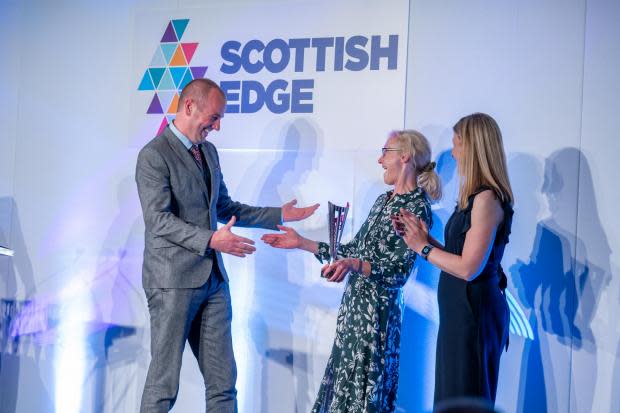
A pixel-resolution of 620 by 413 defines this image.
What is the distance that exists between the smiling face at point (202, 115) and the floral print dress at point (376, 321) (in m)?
1.06

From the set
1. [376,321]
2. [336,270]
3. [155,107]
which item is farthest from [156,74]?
[376,321]

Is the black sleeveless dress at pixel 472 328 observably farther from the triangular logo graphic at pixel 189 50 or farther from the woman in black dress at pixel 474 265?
the triangular logo graphic at pixel 189 50

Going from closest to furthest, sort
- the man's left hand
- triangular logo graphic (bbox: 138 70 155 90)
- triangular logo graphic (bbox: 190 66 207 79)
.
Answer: the man's left hand, triangular logo graphic (bbox: 190 66 207 79), triangular logo graphic (bbox: 138 70 155 90)

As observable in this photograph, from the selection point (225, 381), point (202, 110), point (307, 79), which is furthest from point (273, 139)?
point (225, 381)

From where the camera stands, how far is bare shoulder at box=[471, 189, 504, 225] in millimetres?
3525

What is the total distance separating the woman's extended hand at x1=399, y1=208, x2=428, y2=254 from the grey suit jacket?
99 cm

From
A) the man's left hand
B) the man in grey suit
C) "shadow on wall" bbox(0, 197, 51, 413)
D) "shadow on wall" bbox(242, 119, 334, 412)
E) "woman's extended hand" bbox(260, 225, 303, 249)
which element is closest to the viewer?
the man in grey suit

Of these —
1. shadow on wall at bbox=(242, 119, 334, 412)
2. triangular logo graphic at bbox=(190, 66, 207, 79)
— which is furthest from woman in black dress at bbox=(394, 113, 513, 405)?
triangular logo graphic at bbox=(190, 66, 207, 79)

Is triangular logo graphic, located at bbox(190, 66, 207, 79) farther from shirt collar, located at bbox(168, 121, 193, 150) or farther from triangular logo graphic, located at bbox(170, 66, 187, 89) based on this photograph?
shirt collar, located at bbox(168, 121, 193, 150)

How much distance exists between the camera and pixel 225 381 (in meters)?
4.05

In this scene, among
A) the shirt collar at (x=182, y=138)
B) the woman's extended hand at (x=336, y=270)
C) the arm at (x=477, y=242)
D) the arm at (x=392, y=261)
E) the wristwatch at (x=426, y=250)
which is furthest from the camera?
the shirt collar at (x=182, y=138)

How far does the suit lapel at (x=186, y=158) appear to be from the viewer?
160 inches

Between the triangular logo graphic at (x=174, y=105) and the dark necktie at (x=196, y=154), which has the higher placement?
the triangular logo graphic at (x=174, y=105)

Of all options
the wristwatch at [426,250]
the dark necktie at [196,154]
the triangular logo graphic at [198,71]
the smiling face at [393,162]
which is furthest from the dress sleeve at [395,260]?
the triangular logo graphic at [198,71]
